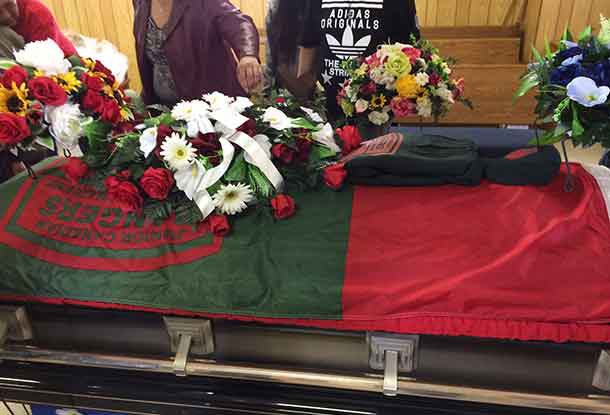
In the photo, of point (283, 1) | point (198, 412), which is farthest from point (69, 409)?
point (283, 1)

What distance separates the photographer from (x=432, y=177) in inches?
45.8

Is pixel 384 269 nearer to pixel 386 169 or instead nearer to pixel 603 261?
pixel 386 169

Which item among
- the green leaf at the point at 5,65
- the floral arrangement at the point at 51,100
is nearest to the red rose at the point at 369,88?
the floral arrangement at the point at 51,100

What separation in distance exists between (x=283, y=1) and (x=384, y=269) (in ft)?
3.49

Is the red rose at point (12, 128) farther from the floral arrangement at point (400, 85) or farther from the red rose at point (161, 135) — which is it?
the floral arrangement at point (400, 85)

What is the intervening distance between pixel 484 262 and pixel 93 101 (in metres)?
1.02

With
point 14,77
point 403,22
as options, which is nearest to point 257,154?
point 14,77

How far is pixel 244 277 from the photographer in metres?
0.97

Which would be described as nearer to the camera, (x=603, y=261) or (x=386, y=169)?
(x=603, y=261)

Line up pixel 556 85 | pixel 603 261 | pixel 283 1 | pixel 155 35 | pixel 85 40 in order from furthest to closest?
pixel 85 40
pixel 283 1
pixel 155 35
pixel 556 85
pixel 603 261

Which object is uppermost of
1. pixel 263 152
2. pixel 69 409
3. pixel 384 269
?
pixel 263 152

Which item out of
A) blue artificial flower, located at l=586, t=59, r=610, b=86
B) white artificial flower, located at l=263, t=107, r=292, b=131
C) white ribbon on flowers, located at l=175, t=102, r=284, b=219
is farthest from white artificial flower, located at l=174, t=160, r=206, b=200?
blue artificial flower, located at l=586, t=59, r=610, b=86

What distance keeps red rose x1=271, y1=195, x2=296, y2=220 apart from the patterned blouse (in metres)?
0.69

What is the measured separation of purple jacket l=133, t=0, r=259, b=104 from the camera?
145 cm
